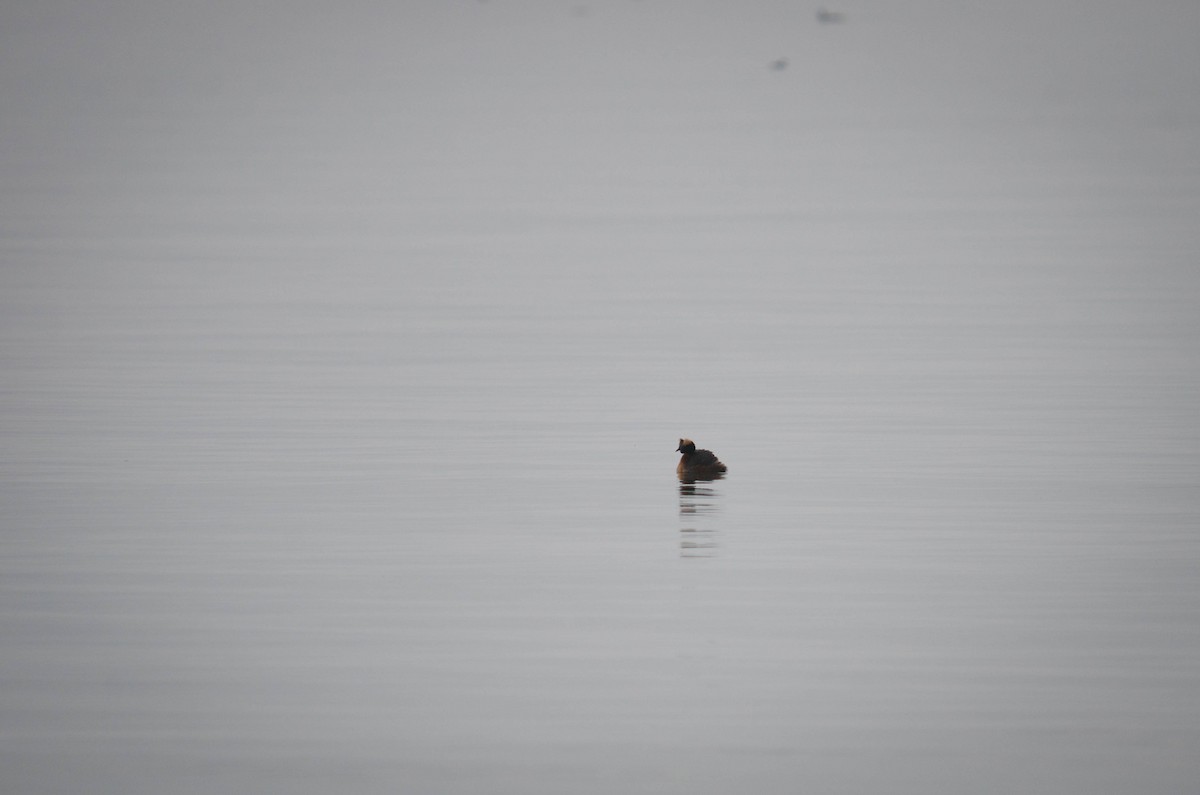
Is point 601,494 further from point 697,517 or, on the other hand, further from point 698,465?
point 697,517

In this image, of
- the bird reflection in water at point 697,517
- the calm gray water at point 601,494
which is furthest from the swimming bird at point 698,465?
the calm gray water at point 601,494

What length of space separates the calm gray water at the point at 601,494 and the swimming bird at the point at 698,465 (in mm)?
200

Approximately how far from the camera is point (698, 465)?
12047 mm

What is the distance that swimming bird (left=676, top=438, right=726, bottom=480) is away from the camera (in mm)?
12039

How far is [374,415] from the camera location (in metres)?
14.5

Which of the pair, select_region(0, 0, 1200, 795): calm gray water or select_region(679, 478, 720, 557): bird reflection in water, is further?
select_region(679, 478, 720, 557): bird reflection in water

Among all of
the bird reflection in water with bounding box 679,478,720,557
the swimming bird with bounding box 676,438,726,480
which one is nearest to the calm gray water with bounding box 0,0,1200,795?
the bird reflection in water with bounding box 679,478,720,557

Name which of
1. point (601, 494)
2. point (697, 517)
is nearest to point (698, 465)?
point (601, 494)

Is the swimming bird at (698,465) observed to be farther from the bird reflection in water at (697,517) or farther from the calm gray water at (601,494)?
the calm gray water at (601,494)

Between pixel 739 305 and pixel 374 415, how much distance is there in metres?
7.84

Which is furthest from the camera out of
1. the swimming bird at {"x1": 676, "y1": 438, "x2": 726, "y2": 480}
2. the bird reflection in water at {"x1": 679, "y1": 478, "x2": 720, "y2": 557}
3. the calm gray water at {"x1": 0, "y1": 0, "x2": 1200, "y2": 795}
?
the swimming bird at {"x1": 676, "y1": 438, "x2": 726, "y2": 480}

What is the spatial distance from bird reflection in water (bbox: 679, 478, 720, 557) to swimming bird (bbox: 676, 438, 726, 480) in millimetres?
39

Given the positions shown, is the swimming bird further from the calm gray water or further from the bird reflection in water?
the calm gray water

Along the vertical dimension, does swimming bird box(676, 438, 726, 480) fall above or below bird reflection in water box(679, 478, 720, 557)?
above
